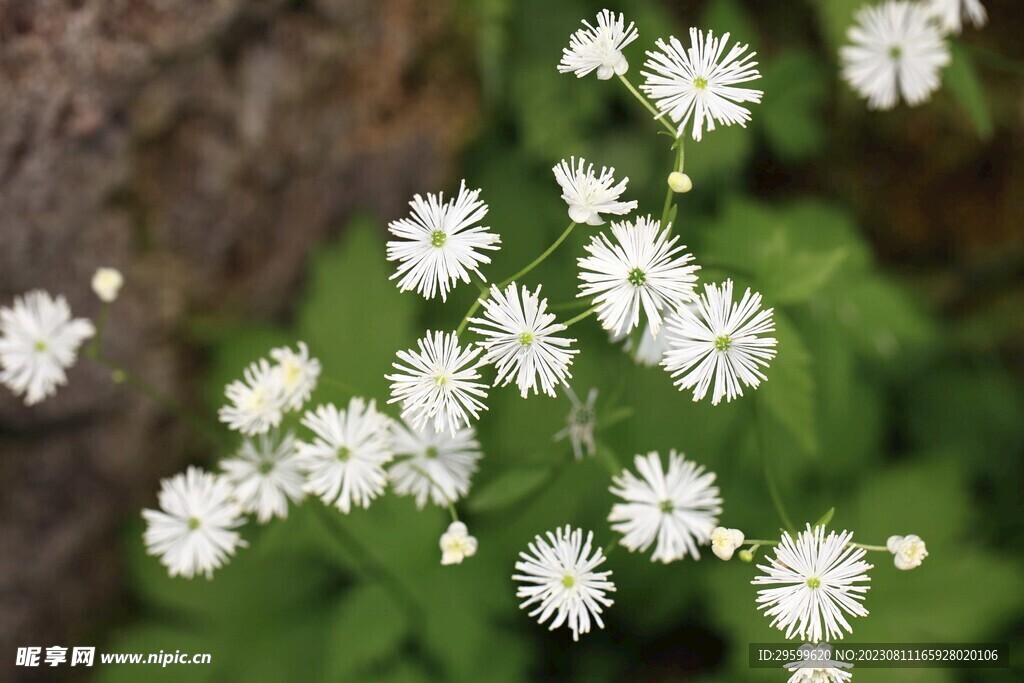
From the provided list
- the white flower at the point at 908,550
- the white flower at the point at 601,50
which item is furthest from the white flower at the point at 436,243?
the white flower at the point at 908,550

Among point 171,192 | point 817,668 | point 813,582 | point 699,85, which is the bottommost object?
point 817,668

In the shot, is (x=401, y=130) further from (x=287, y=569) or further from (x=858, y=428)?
(x=858, y=428)

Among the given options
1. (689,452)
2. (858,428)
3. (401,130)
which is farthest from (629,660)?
(401,130)

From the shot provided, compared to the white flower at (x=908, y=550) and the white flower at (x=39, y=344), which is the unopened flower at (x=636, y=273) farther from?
the white flower at (x=39, y=344)

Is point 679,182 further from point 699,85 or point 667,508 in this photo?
point 667,508

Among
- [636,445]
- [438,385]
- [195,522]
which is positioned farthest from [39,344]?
[636,445]

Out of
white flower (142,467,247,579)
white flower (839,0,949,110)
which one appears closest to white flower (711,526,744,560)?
white flower (142,467,247,579)

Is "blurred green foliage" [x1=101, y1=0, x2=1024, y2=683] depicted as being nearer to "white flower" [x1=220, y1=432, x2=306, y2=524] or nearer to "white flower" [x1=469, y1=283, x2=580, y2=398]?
"white flower" [x1=220, y1=432, x2=306, y2=524]
